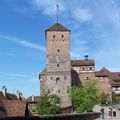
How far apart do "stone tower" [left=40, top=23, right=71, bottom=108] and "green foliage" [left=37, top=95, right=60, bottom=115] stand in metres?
5.39

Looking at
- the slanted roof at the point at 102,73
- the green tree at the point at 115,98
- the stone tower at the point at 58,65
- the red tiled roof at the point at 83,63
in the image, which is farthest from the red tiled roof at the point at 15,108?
the slanted roof at the point at 102,73

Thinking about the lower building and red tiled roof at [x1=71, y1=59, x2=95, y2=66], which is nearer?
the lower building

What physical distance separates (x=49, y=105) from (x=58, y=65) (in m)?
16.3

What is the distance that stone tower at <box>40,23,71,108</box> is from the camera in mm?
101438

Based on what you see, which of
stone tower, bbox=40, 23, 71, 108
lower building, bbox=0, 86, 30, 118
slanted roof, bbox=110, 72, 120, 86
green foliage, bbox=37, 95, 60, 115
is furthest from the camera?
slanted roof, bbox=110, 72, 120, 86

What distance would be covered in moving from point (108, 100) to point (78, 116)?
83.1 metres

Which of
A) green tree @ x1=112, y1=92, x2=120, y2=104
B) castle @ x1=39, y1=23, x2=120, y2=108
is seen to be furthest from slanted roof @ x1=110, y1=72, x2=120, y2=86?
castle @ x1=39, y1=23, x2=120, y2=108

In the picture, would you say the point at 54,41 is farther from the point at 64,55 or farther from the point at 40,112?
the point at 40,112

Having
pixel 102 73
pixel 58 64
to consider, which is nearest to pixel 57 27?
pixel 58 64

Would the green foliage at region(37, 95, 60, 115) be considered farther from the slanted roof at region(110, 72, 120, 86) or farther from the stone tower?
the slanted roof at region(110, 72, 120, 86)

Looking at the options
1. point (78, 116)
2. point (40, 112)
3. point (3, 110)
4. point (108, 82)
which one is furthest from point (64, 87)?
point (78, 116)

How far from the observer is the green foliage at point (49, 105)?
8462 cm

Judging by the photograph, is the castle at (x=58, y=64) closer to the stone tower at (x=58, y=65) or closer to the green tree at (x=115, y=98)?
the stone tower at (x=58, y=65)

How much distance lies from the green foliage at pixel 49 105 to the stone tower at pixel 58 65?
5388 millimetres
